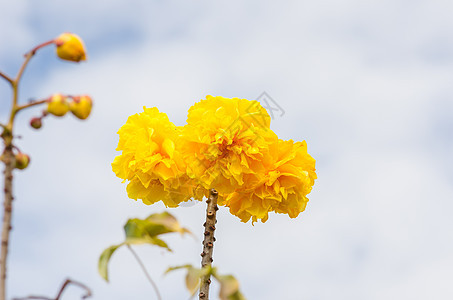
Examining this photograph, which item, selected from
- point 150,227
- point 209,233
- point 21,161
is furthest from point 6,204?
point 209,233

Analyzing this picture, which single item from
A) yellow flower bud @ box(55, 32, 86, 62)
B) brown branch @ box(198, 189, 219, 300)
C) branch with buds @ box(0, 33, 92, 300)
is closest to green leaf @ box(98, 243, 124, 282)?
branch with buds @ box(0, 33, 92, 300)

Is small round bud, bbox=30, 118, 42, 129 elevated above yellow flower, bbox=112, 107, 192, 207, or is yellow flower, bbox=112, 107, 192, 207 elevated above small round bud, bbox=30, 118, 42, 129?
yellow flower, bbox=112, 107, 192, 207

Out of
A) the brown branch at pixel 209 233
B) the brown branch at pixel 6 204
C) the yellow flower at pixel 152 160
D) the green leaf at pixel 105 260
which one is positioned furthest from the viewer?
the yellow flower at pixel 152 160

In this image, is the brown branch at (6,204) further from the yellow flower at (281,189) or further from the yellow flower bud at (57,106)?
the yellow flower at (281,189)

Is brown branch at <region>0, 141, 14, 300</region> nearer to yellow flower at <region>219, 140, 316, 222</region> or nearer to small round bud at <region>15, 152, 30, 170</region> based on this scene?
small round bud at <region>15, 152, 30, 170</region>

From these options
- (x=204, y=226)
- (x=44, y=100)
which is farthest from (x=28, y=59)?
(x=204, y=226)

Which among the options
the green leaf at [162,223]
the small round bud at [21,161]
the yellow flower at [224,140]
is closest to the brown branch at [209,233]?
the yellow flower at [224,140]
